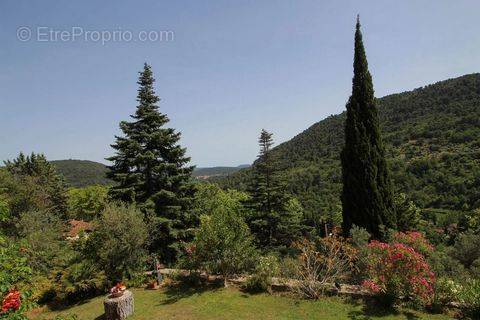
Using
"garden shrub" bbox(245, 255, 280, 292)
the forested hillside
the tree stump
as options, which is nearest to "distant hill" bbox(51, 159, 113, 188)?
the forested hillside

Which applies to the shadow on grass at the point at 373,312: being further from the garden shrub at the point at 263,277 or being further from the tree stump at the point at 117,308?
the tree stump at the point at 117,308

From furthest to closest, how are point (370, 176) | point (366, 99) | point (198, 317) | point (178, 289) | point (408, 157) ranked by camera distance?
point (408, 157) → point (366, 99) → point (370, 176) → point (178, 289) → point (198, 317)

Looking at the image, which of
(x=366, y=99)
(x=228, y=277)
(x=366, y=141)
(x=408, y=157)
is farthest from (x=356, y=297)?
(x=408, y=157)

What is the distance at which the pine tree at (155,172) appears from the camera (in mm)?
21125

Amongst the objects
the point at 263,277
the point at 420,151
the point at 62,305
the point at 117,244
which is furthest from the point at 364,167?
the point at 420,151

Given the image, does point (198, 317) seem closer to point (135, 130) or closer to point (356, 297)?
point (356, 297)

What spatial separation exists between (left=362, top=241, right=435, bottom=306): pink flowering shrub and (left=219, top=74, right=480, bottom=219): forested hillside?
26.1 meters

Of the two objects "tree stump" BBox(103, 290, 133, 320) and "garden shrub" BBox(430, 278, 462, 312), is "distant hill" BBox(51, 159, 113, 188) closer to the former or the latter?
"tree stump" BBox(103, 290, 133, 320)

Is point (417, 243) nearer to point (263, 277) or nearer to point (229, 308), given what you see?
point (263, 277)

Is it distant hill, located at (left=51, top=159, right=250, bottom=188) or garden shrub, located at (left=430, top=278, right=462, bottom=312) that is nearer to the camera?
garden shrub, located at (left=430, top=278, right=462, bottom=312)

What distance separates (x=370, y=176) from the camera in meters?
17.6

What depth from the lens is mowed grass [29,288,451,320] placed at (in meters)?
10.5

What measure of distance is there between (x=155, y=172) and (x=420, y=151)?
66.9m

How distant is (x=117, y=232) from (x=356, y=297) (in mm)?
10220
